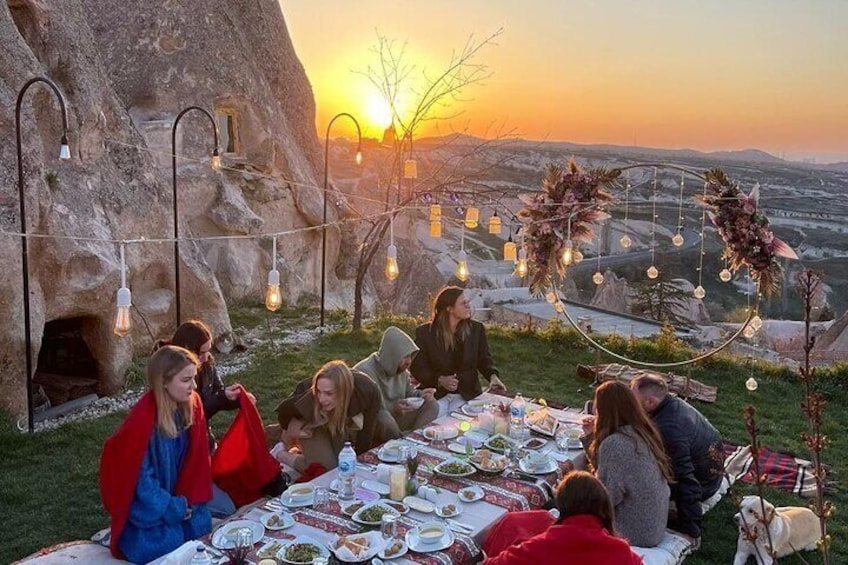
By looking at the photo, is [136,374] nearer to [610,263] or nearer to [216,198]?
[216,198]

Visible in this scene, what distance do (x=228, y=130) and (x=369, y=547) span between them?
56.0 ft

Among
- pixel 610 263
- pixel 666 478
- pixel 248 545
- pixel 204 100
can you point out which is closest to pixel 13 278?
pixel 248 545

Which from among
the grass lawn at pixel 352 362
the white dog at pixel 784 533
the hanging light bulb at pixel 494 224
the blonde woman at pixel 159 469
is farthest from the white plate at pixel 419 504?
the hanging light bulb at pixel 494 224

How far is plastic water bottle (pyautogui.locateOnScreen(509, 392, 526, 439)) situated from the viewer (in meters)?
6.34

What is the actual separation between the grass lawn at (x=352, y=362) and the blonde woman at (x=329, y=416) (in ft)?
6.22

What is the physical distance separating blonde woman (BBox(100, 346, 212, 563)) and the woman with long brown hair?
107 inches

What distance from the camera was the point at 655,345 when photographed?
11422mm

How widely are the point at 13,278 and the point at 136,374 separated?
2.51m

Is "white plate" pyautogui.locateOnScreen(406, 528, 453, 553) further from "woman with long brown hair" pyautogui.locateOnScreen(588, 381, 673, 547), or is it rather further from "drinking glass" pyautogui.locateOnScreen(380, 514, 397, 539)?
"woman with long brown hair" pyautogui.locateOnScreen(588, 381, 673, 547)

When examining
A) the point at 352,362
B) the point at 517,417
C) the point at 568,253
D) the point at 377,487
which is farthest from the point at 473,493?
the point at 352,362

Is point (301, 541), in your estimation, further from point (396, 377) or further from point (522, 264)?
point (522, 264)

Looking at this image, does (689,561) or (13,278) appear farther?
(13,278)

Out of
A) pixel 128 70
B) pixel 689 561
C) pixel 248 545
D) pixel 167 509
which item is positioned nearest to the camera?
pixel 248 545

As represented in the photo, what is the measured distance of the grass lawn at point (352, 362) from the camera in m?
6.20
